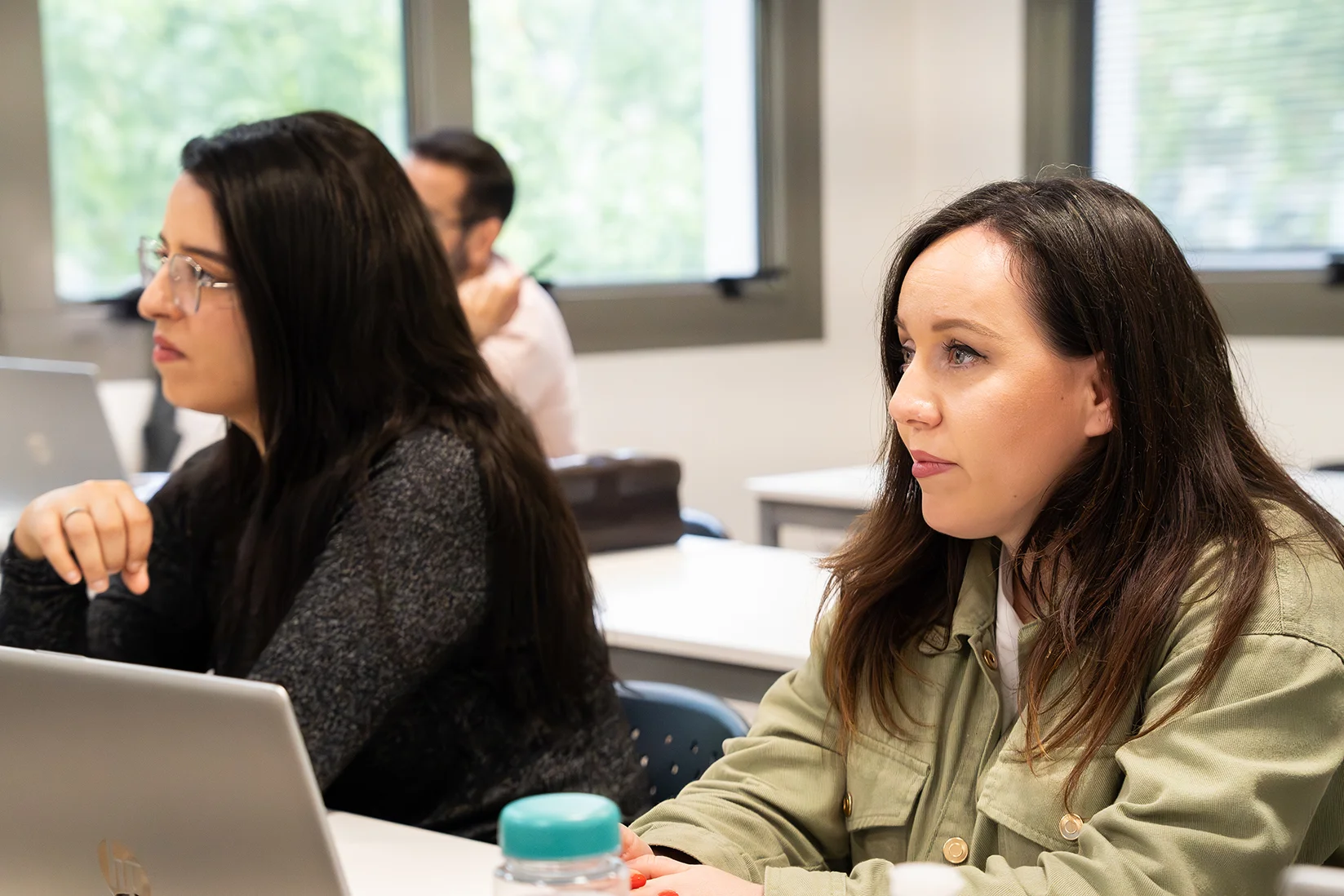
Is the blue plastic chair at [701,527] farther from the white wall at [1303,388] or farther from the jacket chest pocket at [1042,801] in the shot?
the jacket chest pocket at [1042,801]

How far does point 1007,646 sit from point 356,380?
743 mm

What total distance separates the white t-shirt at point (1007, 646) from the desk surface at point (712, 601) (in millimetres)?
720

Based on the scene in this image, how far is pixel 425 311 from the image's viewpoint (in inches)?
61.8

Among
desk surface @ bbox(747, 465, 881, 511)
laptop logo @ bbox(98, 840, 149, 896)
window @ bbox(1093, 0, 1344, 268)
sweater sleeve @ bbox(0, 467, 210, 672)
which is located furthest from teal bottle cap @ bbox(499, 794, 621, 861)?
window @ bbox(1093, 0, 1344, 268)

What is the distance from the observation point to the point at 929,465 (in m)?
Answer: 1.11

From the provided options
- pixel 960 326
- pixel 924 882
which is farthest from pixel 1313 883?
pixel 960 326

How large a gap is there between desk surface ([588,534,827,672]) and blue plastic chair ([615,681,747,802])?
0.33 metres

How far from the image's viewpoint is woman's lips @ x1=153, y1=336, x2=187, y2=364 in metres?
1.59

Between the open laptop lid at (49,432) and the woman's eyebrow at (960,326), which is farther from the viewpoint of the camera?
the open laptop lid at (49,432)

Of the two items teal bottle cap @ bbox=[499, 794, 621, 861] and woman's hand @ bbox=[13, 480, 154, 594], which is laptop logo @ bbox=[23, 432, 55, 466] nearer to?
woman's hand @ bbox=[13, 480, 154, 594]

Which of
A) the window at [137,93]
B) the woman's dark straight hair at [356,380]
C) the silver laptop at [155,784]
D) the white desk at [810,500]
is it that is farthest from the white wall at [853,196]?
the silver laptop at [155,784]

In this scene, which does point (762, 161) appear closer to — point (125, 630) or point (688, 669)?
point (688, 669)


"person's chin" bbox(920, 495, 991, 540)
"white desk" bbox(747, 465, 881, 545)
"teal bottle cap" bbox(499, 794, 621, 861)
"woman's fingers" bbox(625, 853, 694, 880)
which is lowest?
"white desk" bbox(747, 465, 881, 545)

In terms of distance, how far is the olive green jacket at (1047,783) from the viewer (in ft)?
3.08
